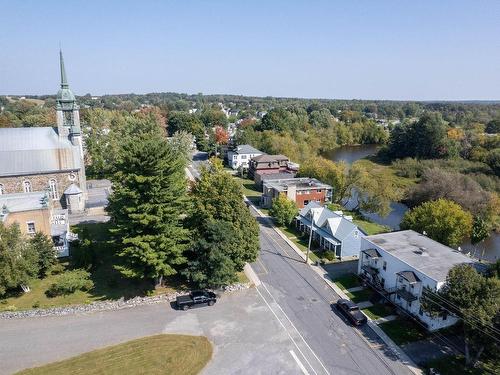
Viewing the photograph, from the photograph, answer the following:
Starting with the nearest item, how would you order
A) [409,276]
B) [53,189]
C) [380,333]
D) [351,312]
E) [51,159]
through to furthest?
1. [380,333]
2. [351,312]
3. [409,276]
4. [51,159]
5. [53,189]

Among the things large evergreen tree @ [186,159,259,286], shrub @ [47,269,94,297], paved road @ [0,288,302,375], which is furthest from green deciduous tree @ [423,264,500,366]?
shrub @ [47,269,94,297]

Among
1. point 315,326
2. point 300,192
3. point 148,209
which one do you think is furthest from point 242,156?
point 315,326

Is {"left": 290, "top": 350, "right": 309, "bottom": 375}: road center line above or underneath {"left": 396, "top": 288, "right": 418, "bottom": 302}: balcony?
underneath

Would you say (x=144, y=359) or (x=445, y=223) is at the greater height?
(x=445, y=223)

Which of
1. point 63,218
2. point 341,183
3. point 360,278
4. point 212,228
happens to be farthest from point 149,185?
point 341,183

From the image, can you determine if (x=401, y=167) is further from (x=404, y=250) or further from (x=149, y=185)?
(x=149, y=185)

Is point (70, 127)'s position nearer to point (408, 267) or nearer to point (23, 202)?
point (23, 202)

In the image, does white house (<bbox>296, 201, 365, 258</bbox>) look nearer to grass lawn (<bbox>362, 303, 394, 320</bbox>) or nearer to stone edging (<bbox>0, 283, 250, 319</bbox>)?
grass lawn (<bbox>362, 303, 394, 320</bbox>)
